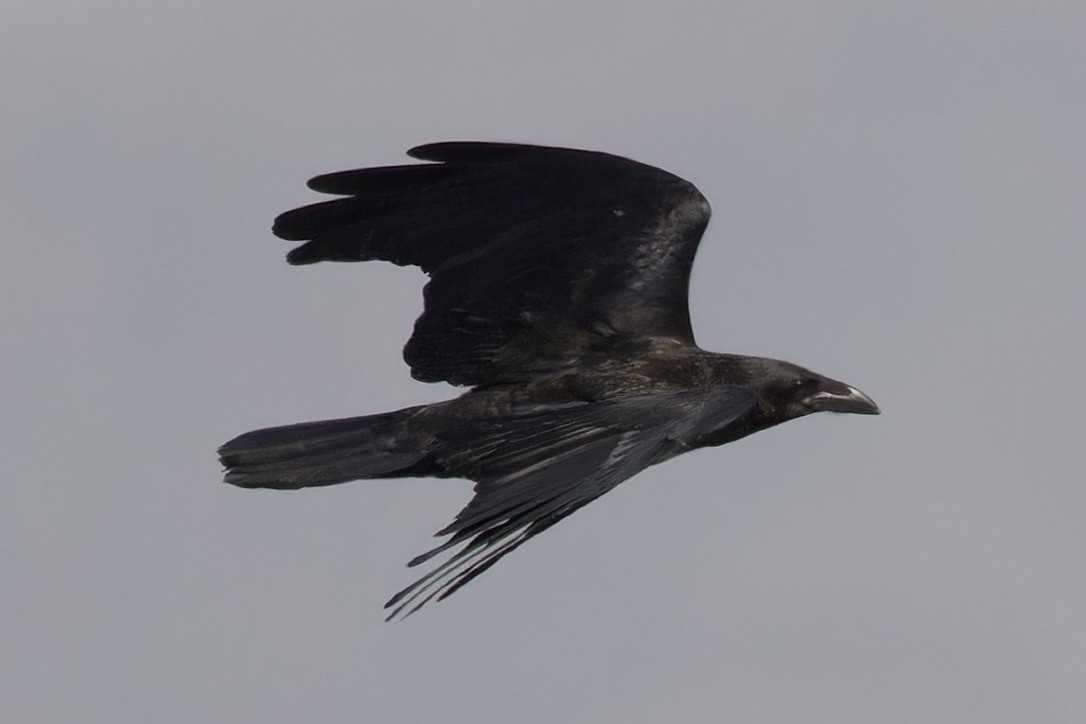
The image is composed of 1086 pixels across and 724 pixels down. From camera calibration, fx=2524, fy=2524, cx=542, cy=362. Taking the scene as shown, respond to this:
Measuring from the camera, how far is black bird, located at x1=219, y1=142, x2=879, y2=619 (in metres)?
11.7

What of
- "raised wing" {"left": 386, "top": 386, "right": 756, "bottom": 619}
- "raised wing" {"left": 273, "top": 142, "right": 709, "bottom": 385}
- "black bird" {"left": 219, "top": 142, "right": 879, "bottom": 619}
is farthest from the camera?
"raised wing" {"left": 273, "top": 142, "right": 709, "bottom": 385}

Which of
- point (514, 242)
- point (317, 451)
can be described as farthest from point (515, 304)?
point (317, 451)

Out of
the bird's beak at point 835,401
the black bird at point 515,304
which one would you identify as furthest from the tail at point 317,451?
the bird's beak at point 835,401

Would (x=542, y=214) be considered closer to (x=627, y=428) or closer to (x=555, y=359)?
(x=555, y=359)

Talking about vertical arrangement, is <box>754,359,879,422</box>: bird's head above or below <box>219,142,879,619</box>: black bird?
below

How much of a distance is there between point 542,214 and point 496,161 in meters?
0.34

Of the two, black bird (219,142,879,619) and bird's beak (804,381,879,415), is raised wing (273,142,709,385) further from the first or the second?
bird's beak (804,381,879,415)

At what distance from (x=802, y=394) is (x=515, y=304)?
4.74 ft

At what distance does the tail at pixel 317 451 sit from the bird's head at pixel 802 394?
5.54ft

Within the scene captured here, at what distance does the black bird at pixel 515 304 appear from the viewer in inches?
462

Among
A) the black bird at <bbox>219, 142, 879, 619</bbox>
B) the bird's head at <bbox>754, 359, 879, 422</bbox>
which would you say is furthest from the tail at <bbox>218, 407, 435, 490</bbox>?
the bird's head at <bbox>754, 359, 879, 422</bbox>

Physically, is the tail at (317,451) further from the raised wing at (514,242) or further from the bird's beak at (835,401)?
the bird's beak at (835,401)

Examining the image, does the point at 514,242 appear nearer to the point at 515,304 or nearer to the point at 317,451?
the point at 515,304

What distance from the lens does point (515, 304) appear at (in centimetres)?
1217
